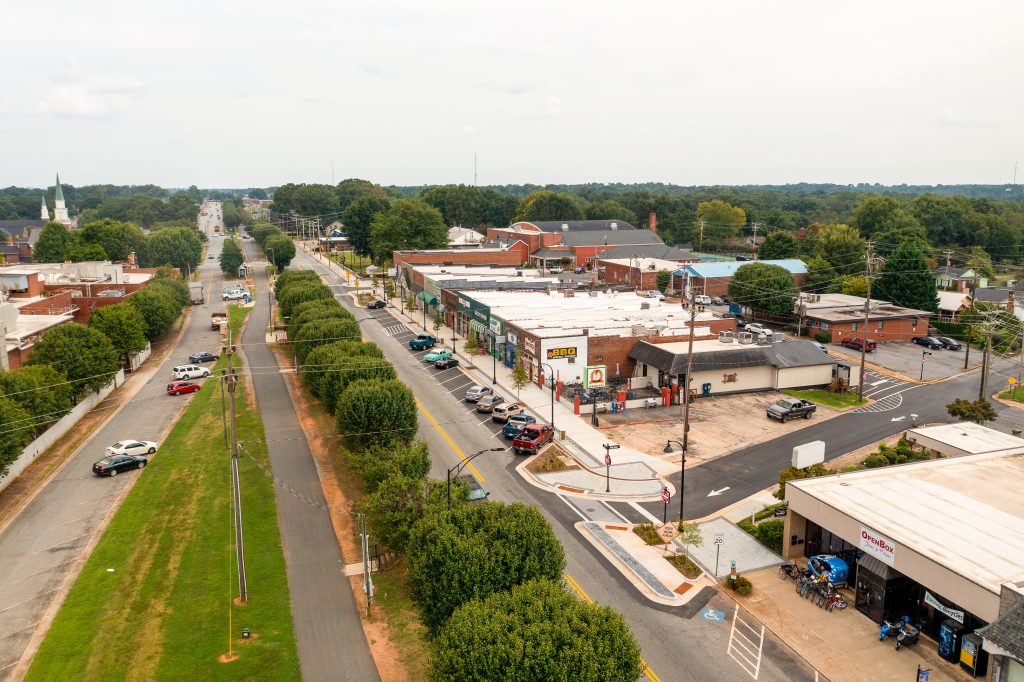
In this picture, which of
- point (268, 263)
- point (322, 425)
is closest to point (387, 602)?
point (322, 425)

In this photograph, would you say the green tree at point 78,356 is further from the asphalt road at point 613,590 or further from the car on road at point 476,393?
the car on road at point 476,393

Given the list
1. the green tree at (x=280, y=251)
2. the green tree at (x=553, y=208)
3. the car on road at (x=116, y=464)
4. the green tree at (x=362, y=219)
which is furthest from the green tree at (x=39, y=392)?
the green tree at (x=553, y=208)

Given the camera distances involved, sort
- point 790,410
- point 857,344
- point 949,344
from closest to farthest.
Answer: point 790,410 → point 857,344 → point 949,344

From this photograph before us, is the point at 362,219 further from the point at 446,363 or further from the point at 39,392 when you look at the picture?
the point at 39,392

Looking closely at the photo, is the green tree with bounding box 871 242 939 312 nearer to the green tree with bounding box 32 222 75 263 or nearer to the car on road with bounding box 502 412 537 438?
the car on road with bounding box 502 412 537 438

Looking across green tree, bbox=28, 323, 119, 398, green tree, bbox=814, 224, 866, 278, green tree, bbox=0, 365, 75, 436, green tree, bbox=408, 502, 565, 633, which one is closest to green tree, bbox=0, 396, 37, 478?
green tree, bbox=0, 365, 75, 436

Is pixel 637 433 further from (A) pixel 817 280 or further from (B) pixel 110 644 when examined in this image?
(A) pixel 817 280

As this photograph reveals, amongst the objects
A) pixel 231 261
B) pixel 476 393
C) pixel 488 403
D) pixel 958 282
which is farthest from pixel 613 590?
pixel 231 261
